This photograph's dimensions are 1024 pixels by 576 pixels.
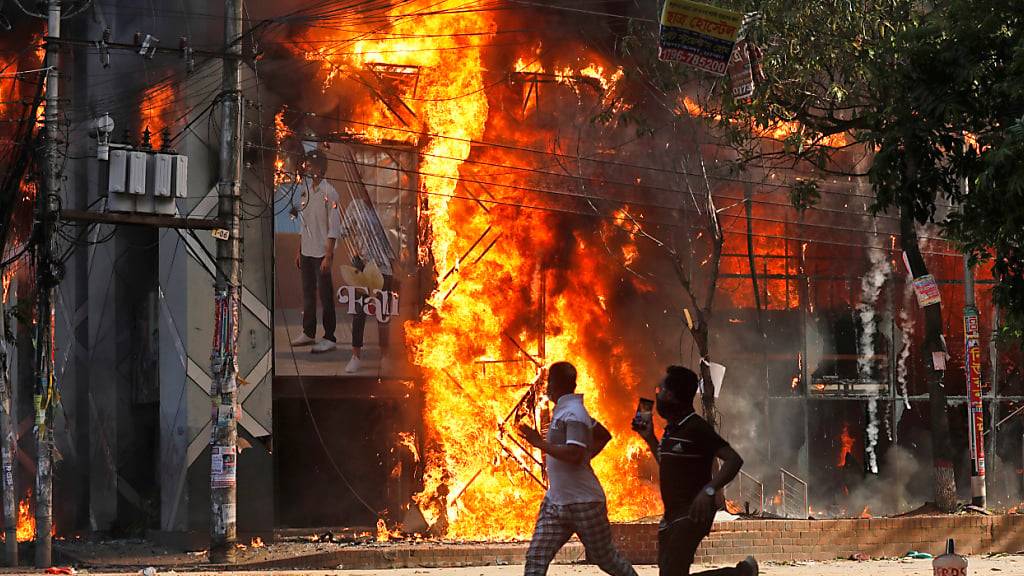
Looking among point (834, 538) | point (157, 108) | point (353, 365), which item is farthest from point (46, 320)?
point (834, 538)

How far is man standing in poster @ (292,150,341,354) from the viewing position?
Answer: 840 inches

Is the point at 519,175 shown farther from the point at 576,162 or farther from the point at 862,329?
the point at 862,329

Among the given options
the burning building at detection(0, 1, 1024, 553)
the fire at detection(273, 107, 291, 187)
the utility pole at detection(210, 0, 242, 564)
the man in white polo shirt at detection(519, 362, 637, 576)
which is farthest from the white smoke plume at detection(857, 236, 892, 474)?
the man in white polo shirt at detection(519, 362, 637, 576)

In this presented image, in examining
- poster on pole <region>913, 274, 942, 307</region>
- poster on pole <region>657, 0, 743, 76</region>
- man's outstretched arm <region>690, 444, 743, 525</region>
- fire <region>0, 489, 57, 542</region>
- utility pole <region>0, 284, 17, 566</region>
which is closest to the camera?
man's outstretched arm <region>690, 444, 743, 525</region>

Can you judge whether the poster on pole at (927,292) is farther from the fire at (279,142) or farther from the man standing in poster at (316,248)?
the fire at (279,142)

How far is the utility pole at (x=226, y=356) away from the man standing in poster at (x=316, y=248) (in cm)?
282

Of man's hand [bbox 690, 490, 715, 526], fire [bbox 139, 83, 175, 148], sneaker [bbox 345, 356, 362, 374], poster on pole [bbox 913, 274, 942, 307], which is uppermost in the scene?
fire [bbox 139, 83, 175, 148]

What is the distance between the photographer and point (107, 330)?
23812 mm

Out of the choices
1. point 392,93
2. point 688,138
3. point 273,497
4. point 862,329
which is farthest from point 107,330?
point 862,329

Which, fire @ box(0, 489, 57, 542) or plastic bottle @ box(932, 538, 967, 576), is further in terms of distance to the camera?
fire @ box(0, 489, 57, 542)

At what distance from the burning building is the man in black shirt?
42.0 feet

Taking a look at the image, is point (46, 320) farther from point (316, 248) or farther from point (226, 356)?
point (316, 248)

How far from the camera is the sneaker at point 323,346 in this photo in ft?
70.2

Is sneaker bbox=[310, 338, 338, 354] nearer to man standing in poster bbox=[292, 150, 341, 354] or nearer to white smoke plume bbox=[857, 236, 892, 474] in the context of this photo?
man standing in poster bbox=[292, 150, 341, 354]
